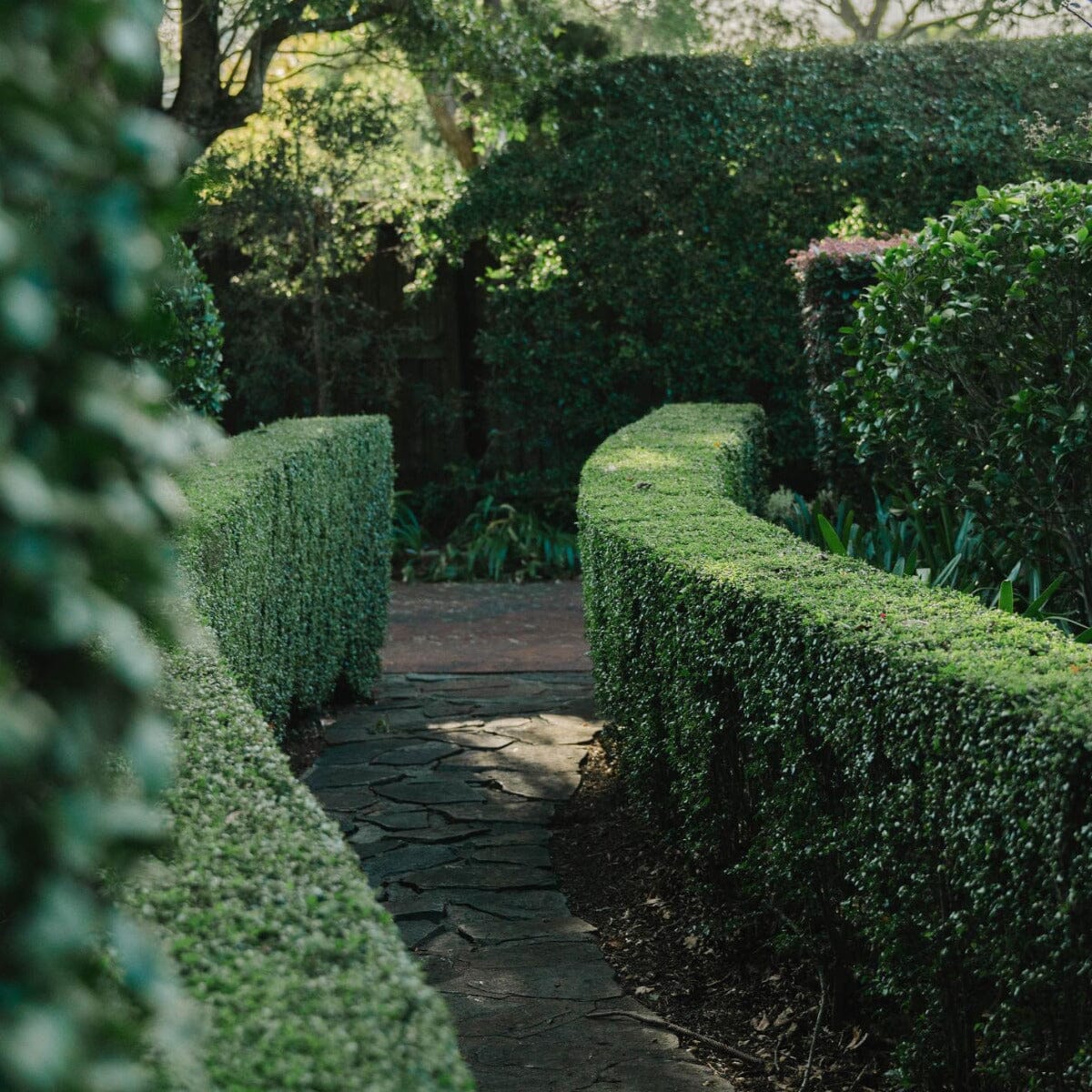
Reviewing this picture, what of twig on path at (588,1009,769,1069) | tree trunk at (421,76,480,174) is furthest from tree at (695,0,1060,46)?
twig on path at (588,1009,769,1069)

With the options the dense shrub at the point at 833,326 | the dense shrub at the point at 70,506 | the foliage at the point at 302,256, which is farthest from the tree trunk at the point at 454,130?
the dense shrub at the point at 70,506

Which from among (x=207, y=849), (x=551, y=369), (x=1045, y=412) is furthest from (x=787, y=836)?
(x=551, y=369)

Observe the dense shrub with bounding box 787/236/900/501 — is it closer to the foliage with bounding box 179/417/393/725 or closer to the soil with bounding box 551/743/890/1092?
the foliage with bounding box 179/417/393/725

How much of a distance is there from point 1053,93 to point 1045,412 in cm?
778

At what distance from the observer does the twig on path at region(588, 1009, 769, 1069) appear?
144 inches

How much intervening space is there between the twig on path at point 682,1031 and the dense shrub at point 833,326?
210 inches

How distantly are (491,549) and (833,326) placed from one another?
4.10 m

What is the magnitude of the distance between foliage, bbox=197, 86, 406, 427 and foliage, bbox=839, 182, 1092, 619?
729 cm

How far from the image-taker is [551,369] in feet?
40.7

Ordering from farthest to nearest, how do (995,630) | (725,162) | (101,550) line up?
1. (725,162)
2. (995,630)
3. (101,550)

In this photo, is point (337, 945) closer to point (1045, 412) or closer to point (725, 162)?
point (1045, 412)

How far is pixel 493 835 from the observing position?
18.2 feet

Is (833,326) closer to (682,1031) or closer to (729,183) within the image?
(729,183)

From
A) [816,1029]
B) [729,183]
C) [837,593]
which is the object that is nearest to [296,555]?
[837,593]
